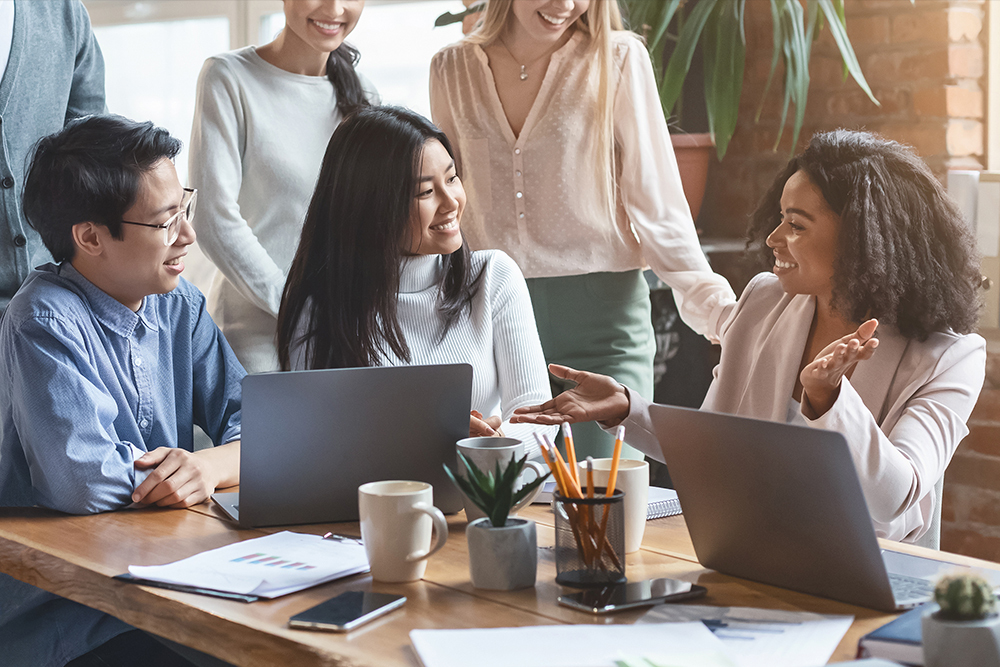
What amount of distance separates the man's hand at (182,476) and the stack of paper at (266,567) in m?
0.21

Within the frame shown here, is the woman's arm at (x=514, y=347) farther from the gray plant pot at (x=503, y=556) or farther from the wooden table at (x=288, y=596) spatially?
the gray plant pot at (x=503, y=556)

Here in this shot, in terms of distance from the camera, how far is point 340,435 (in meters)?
1.26

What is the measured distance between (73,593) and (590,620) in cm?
59

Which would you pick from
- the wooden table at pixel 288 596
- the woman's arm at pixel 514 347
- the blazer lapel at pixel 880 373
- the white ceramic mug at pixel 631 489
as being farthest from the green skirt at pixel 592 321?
the white ceramic mug at pixel 631 489

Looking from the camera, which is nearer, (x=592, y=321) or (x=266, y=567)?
(x=266, y=567)

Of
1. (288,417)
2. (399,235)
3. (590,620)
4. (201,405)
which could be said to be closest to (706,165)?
(399,235)

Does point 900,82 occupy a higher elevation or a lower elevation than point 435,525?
higher

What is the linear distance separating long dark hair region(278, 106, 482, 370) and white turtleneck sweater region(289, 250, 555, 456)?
17 mm

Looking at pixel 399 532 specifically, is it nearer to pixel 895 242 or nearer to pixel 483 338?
pixel 483 338

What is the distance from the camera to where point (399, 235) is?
1765mm

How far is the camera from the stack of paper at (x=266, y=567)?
1.06m

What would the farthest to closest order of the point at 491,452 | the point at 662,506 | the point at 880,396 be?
the point at 880,396 < the point at 662,506 < the point at 491,452

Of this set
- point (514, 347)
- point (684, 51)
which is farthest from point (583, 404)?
point (684, 51)

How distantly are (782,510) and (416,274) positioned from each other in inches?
37.1
